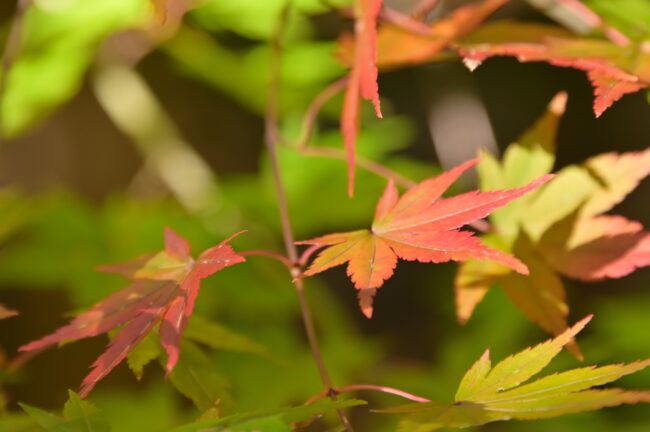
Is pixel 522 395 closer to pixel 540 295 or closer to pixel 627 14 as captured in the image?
pixel 540 295

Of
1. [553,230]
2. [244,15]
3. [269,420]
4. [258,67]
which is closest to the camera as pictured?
[269,420]

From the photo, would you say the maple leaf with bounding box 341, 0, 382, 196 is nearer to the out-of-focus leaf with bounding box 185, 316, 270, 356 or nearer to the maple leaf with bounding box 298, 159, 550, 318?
the maple leaf with bounding box 298, 159, 550, 318

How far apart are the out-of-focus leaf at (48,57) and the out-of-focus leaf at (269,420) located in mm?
872

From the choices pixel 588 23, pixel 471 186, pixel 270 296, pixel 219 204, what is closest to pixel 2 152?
pixel 219 204

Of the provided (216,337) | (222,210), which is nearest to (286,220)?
(216,337)

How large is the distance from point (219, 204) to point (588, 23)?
778 millimetres

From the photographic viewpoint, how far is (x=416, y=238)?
1.77 ft

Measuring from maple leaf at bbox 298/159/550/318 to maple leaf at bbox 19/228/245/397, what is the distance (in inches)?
3.0

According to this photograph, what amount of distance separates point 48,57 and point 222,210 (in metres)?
0.38

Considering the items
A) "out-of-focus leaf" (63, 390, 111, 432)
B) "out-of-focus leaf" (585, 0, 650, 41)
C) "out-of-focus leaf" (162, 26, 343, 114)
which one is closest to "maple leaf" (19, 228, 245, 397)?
"out-of-focus leaf" (63, 390, 111, 432)

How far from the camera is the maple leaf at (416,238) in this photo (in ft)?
1.64

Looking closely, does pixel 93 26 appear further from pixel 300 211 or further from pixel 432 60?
pixel 432 60

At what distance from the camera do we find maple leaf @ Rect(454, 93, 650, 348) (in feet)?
2.04

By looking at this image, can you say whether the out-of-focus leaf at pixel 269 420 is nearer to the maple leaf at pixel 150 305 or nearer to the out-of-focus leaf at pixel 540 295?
the maple leaf at pixel 150 305
